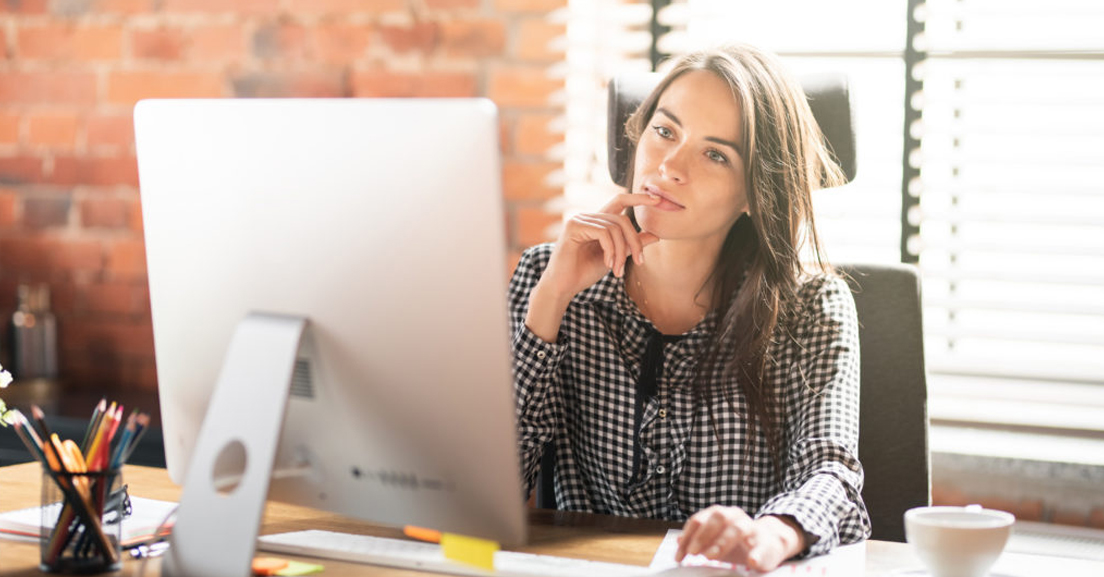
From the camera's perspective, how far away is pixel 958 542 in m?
0.95

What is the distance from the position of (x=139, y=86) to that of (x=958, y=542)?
1.97 metres

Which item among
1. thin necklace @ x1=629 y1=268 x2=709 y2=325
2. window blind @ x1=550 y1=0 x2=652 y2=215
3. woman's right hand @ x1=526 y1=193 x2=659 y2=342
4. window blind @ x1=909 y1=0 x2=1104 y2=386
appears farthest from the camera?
window blind @ x1=550 y1=0 x2=652 y2=215

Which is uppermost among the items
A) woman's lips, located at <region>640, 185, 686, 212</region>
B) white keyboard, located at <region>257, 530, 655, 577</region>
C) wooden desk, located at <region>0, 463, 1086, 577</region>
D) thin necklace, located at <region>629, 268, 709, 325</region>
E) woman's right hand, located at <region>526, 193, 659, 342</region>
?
woman's lips, located at <region>640, 185, 686, 212</region>

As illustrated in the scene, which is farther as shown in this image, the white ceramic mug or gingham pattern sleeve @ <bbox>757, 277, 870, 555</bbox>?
gingham pattern sleeve @ <bbox>757, 277, 870, 555</bbox>

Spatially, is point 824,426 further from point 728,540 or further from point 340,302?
point 340,302

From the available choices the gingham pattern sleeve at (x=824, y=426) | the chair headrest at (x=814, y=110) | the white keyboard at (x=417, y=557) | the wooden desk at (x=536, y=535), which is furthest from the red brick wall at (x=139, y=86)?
the white keyboard at (x=417, y=557)

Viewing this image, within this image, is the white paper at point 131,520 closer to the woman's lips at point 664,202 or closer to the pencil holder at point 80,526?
the pencil holder at point 80,526

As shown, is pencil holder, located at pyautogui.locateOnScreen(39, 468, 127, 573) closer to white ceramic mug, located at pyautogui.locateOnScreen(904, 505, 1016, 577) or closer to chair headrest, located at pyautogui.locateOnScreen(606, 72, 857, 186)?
white ceramic mug, located at pyautogui.locateOnScreen(904, 505, 1016, 577)

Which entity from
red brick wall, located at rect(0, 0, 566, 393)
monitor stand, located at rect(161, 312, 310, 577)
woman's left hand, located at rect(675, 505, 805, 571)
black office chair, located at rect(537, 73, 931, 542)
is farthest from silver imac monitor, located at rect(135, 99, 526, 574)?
red brick wall, located at rect(0, 0, 566, 393)

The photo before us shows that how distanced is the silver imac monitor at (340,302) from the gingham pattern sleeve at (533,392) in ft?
1.76

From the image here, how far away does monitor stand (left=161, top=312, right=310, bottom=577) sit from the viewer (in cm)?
89

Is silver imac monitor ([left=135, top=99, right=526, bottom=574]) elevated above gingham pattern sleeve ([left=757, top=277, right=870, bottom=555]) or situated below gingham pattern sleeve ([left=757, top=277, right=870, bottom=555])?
above

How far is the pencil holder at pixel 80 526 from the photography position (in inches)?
38.4

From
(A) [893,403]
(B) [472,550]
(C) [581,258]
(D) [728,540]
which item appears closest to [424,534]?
(B) [472,550]
